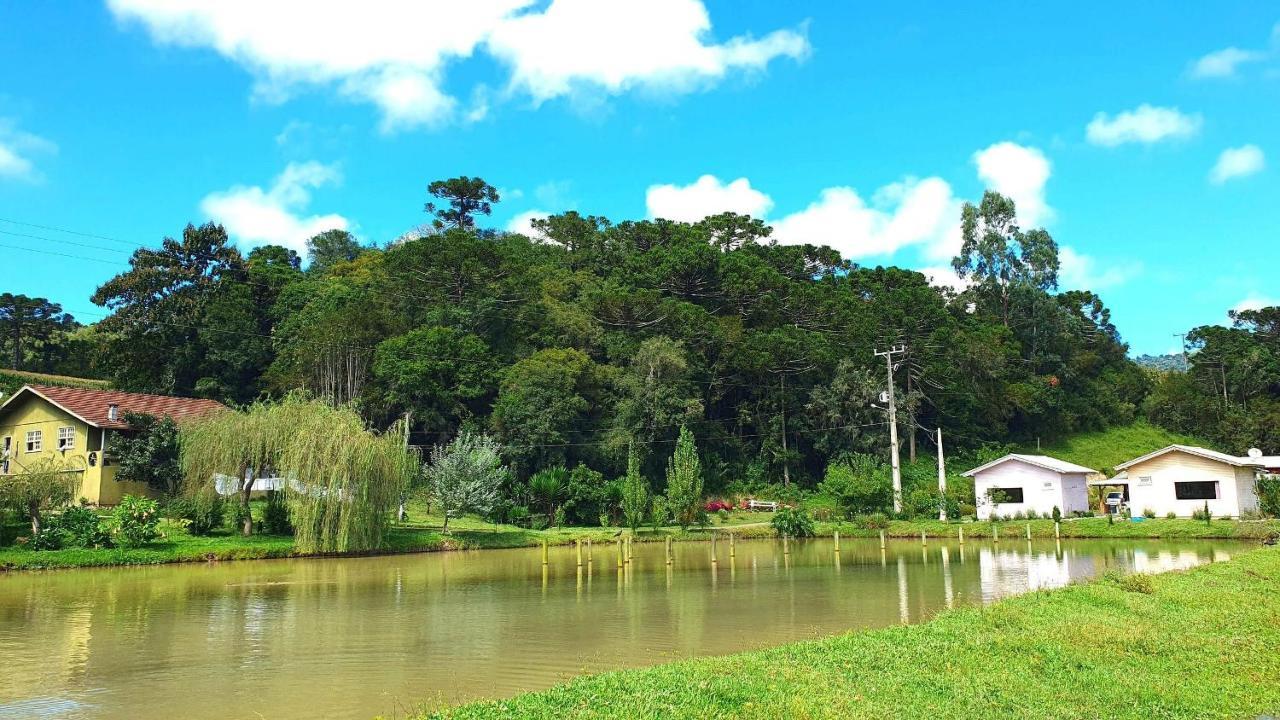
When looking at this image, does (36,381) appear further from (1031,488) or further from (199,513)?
(1031,488)

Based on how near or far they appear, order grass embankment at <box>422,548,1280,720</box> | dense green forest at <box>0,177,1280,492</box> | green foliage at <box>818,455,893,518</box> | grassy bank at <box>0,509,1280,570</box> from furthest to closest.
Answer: dense green forest at <box>0,177,1280,492</box> → green foliage at <box>818,455,893,518</box> → grassy bank at <box>0,509,1280,570</box> → grass embankment at <box>422,548,1280,720</box>

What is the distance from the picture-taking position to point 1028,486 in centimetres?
4859

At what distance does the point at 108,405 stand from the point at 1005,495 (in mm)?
49105

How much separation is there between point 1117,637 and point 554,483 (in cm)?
3981

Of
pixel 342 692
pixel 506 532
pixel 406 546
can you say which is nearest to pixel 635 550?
pixel 506 532

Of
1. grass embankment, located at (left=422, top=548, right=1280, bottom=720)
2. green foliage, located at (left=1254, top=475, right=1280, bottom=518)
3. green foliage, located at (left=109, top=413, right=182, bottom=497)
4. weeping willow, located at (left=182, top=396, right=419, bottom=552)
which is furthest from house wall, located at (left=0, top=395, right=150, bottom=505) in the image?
green foliage, located at (left=1254, top=475, right=1280, bottom=518)

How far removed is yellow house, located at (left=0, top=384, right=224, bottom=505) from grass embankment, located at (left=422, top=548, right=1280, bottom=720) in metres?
39.0

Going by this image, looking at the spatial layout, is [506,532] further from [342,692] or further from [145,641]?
[342,692]

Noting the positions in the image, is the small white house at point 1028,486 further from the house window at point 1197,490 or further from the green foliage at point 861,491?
the green foliage at point 861,491

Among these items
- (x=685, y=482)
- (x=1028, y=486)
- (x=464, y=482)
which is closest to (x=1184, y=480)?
(x=1028, y=486)

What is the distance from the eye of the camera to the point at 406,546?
39.0 metres

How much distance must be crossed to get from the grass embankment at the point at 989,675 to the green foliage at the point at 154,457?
3583cm

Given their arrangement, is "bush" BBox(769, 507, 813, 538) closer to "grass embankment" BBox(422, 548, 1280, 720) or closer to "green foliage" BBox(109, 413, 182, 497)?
"green foliage" BBox(109, 413, 182, 497)

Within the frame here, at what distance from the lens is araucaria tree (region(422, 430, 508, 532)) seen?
4278 cm
